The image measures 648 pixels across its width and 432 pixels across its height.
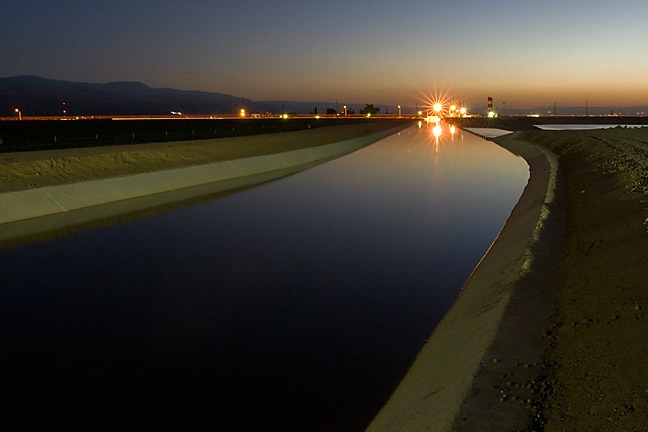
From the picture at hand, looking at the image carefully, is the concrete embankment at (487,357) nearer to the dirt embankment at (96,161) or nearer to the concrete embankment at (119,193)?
the concrete embankment at (119,193)

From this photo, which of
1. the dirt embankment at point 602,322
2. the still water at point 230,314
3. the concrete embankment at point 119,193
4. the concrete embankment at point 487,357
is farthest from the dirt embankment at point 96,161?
the dirt embankment at point 602,322

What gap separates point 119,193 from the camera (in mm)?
33375

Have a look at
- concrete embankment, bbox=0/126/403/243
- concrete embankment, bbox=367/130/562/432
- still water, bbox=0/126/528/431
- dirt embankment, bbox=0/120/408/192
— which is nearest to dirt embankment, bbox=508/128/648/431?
concrete embankment, bbox=367/130/562/432

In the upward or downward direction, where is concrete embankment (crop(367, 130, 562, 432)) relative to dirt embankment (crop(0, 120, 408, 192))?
downward

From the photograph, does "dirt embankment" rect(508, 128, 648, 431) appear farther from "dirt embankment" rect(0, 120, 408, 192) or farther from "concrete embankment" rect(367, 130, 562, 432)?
"dirt embankment" rect(0, 120, 408, 192)

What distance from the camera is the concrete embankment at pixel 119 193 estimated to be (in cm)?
2658

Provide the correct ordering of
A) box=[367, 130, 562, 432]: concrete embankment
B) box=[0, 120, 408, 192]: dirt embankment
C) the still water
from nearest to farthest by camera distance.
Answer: box=[367, 130, 562, 432]: concrete embankment
the still water
box=[0, 120, 408, 192]: dirt embankment

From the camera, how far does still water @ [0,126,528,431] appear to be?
977 cm

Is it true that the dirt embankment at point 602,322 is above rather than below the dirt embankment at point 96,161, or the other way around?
below

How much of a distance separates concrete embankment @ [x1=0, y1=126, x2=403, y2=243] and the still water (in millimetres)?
4172

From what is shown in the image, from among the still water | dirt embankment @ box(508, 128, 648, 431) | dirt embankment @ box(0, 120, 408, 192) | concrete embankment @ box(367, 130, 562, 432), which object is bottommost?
the still water

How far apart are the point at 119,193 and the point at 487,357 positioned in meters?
29.1

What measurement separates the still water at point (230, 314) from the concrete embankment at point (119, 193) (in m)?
4.17

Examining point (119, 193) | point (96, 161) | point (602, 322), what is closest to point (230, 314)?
point (602, 322)
